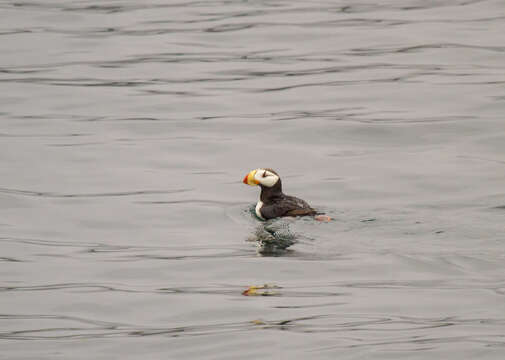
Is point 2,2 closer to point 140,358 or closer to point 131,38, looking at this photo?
point 131,38

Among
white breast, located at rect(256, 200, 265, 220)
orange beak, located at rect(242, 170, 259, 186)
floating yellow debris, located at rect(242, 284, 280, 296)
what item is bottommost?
floating yellow debris, located at rect(242, 284, 280, 296)

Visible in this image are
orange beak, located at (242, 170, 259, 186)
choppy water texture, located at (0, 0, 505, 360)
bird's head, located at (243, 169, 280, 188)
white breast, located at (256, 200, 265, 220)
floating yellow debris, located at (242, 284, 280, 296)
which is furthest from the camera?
orange beak, located at (242, 170, 259, 186)

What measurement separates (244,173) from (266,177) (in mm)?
1888

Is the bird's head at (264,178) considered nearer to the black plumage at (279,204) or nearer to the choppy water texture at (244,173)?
the black plumage at (279,204)

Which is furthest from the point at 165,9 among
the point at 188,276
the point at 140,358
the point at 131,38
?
the point at 140,358

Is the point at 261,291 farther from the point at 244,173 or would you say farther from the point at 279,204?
the point at 244,173

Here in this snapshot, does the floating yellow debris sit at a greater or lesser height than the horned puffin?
lesser

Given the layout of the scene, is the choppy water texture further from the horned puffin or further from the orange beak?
the orange beak

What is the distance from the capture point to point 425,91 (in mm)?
20031

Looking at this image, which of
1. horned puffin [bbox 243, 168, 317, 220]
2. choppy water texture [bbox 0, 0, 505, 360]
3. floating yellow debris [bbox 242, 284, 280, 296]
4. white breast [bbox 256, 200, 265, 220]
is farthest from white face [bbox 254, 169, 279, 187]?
floating yellow debris [bbox 242, 284, 280, 296]

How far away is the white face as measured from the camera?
566 inches

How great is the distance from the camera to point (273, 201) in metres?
14.2

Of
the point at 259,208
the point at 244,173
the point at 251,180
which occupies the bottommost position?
the point at 259,208

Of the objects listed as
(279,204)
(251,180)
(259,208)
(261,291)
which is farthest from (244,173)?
(261,291)
